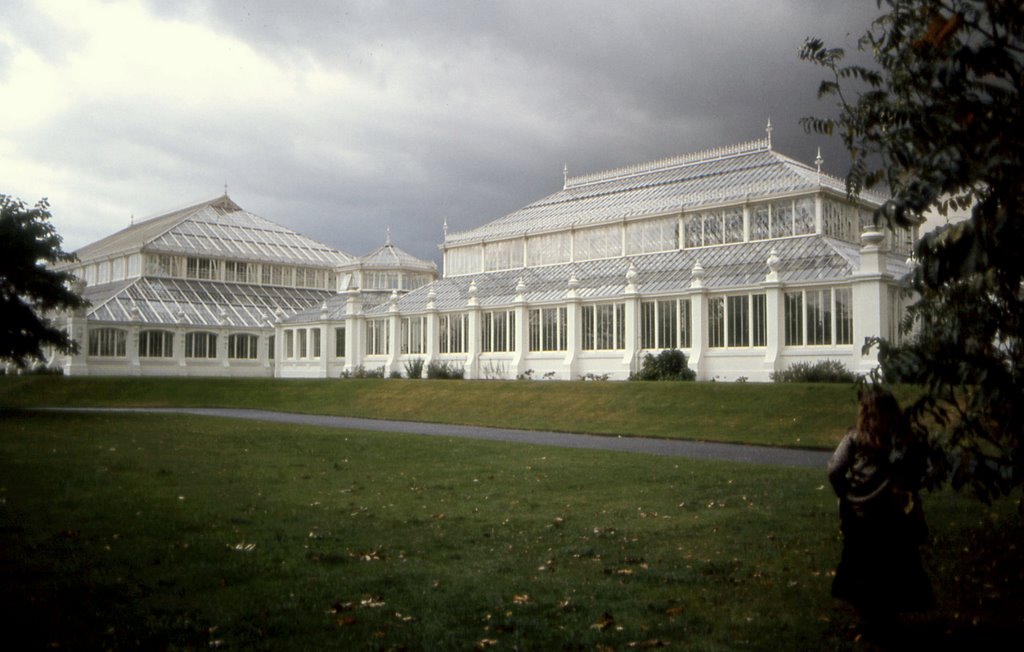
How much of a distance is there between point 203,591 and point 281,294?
69.6m

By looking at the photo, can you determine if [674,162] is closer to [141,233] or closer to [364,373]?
[364,373]

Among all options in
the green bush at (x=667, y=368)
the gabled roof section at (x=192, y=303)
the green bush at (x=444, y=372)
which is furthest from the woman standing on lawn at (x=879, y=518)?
the gabled roof section at (x=192, y=303)

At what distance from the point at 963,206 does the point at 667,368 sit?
28.3m

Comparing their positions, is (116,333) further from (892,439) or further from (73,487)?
(892,439)

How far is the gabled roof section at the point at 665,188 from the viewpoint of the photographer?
41.0 metres

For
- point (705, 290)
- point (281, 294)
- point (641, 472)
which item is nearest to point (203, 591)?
point (641, 472)

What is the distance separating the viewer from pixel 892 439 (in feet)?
18.6

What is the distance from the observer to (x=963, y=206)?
601 cm

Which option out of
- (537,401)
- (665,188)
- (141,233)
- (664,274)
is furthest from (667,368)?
(141,233)

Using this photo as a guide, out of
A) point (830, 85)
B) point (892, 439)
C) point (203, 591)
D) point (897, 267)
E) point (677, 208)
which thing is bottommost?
point (203, 591)

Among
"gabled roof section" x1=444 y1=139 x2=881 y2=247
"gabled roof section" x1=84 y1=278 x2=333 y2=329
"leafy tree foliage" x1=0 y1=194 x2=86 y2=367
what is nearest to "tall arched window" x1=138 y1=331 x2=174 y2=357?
"gabled roof section" x1=84 y1=278 x2=333 y2=329

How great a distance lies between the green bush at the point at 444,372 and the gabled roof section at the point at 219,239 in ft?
119

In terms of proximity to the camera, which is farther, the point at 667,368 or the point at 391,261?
the point at 391,261

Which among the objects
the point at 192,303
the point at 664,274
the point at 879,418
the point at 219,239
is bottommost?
the point at 879,418
